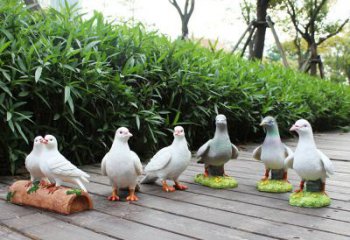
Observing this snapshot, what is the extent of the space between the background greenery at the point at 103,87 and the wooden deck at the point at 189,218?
792 mm

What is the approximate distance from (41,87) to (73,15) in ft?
3.74

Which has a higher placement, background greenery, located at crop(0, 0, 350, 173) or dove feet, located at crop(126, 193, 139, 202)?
background greenery, located at crop(0, 0, 350, 173)

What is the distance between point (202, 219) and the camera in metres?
1.97

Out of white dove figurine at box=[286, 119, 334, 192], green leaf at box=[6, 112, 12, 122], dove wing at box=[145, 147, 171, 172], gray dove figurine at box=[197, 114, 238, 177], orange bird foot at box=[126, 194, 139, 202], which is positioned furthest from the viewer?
green leaf at box=[6, 112, 12, 122]

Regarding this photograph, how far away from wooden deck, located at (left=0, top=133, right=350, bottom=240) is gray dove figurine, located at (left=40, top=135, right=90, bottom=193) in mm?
186

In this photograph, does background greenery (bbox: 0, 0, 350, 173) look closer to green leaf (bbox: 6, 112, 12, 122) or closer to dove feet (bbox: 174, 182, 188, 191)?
green leaf (bbox: 6, 112, 12, 122)

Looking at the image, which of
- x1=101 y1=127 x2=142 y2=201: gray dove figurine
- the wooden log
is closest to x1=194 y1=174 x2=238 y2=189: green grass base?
x1=101 y1=127 x2=142 y2=201: gray dove figurine

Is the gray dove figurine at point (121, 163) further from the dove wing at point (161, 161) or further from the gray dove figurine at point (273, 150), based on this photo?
the gray dove figurine at point (273, 150)

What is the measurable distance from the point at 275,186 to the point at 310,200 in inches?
14.7

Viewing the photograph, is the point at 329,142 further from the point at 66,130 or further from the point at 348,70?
the point at 348,70

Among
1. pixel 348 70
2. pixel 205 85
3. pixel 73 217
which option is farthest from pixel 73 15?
pixel 348 70

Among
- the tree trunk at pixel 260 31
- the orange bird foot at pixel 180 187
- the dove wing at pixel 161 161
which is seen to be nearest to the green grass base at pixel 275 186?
the orange bird foot at pixel 180 187

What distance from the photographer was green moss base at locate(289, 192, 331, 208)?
2168 millimetres

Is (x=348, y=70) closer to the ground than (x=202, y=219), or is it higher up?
higher up
